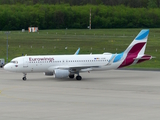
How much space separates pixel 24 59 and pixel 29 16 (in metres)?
102

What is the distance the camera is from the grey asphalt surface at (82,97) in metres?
33.8

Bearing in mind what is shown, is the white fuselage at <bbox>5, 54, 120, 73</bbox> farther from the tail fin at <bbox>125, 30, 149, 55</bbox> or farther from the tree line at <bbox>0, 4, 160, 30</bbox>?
the tree line at <bbox>0, 4, 160, 30</bbox>

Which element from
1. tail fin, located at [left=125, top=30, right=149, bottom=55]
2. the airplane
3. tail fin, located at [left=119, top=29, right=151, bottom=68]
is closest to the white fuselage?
→ the airplane

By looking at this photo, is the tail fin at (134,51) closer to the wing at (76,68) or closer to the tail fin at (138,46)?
the tail fin at (138,46)

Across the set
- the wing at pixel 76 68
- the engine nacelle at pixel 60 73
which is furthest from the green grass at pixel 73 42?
the engine nacelle at pixel 60 73

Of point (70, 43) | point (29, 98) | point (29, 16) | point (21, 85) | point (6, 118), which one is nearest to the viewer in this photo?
point (6, 118)

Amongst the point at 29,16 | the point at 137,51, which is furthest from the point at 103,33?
the point at 137,51

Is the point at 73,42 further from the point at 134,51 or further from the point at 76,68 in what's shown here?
the point at 76,68

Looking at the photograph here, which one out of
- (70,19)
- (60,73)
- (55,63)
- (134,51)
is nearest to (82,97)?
(60,73)

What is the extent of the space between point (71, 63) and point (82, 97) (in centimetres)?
1869

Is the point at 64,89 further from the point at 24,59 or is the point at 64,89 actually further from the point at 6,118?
the point at 6,118

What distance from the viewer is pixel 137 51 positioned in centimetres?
6475

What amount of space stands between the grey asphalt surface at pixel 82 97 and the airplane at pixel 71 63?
1341 mm

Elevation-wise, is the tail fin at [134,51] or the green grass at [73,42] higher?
the tail fin at [134,51]
